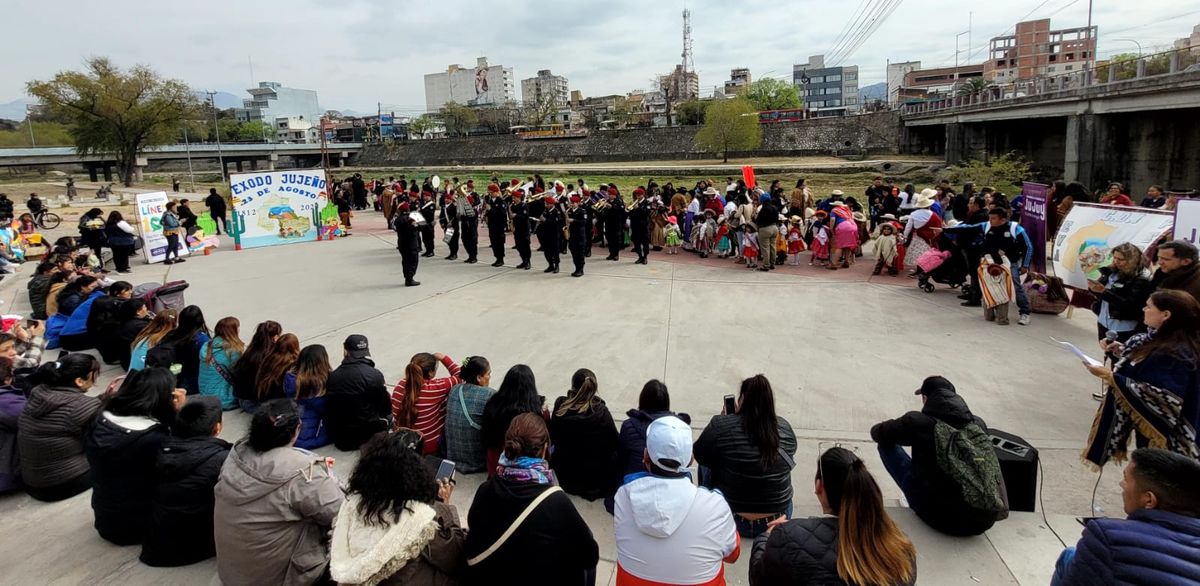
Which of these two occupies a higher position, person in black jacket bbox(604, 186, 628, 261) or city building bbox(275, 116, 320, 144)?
city building bbox(275, 116, 320, 144)

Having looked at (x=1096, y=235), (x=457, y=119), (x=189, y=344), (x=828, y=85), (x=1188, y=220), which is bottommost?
(x=189, y=344)

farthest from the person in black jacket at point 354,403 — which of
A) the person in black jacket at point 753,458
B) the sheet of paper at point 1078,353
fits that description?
the sheet of paper at point 1078,353

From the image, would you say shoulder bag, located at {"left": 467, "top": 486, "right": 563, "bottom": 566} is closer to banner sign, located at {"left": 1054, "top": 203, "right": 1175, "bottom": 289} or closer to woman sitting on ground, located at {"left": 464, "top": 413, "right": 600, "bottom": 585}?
woman sitting on ground, located at {"left": 464, "top": 413, "right": 600, "bottom": 585}

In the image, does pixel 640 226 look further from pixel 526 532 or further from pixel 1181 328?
pixel 526 532

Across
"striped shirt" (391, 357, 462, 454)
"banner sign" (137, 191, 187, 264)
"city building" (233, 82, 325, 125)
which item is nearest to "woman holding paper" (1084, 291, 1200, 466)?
"striped shirt" (391, 357, 462, 454)

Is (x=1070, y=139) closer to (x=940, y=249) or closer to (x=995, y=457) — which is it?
(x=940, y=249)

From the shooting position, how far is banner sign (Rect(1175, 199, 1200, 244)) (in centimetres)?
689

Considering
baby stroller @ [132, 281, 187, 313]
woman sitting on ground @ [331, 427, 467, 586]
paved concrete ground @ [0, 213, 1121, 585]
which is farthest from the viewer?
baby stroller @ [132, 281, 187, 313]

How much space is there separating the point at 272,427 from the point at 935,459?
365 cm

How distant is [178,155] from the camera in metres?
76.0

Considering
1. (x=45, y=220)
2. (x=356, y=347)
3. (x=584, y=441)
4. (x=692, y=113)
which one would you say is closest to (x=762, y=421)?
(x=584, y=441)

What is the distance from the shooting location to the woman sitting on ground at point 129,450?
381cm

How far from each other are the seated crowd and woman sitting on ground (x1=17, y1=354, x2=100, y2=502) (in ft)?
0.05

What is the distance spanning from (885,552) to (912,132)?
64126 millimetres
